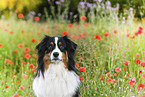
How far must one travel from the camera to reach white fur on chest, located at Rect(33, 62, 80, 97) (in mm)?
3180

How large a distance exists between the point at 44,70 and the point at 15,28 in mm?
5028

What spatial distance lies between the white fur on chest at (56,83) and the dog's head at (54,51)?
97 millimetres

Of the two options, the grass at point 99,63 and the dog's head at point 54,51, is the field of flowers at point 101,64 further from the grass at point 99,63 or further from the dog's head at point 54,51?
the dog's head at point 54,51

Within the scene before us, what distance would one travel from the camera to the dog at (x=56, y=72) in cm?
316

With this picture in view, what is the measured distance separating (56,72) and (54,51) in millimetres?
423

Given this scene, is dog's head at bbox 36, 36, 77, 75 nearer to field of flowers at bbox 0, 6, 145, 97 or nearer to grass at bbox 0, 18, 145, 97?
field of flowers at bbox 0, 6, 145, 97

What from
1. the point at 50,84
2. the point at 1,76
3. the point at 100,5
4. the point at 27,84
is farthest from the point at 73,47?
the point at 100,5

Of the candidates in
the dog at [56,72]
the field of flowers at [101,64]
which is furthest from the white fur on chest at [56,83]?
the field of flowers at [101,64]

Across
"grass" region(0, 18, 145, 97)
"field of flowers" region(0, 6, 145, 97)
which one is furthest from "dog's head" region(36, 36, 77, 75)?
"grass" region(0, 18, 145, 97)

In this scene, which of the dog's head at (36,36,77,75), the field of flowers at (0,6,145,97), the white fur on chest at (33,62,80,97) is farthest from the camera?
the field of flowers at (0,6,145,97)

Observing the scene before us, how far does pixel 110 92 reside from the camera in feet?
10.6

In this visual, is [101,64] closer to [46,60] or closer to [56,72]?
[56,72]

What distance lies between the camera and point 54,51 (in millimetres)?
2975

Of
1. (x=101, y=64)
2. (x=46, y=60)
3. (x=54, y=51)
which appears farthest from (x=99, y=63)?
(x=54, y=51)
